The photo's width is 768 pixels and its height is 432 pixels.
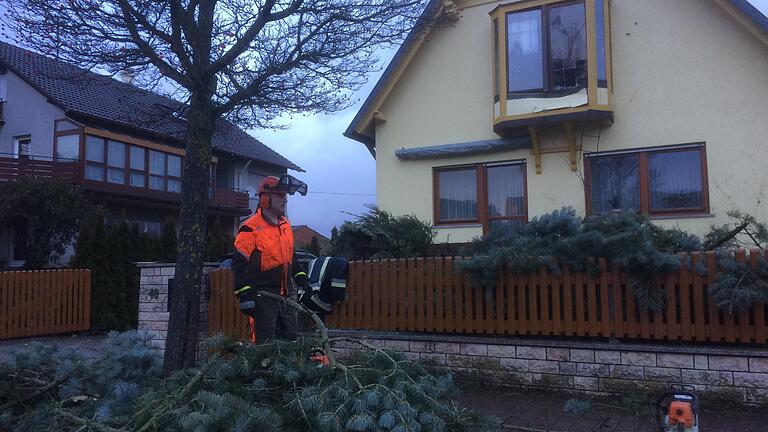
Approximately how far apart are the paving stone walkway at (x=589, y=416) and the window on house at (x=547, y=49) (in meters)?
5.86

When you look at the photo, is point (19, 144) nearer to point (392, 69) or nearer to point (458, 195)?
point (392, 69)

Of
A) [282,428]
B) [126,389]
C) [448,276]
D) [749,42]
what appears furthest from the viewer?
[749,42]

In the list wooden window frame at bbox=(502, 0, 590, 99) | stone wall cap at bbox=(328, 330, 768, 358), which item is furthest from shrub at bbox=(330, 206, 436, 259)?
wooden window frame at bbox=(502, 0, 590, 99)

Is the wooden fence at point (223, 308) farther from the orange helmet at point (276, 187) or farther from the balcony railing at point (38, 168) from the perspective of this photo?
the balcony railing at point (38, 168)

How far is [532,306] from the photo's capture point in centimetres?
622

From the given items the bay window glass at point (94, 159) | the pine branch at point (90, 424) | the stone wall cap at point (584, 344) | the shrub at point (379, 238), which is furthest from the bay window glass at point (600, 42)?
the bay window glass at point (94, 159)

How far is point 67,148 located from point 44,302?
12401mm

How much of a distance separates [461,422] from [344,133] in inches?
349

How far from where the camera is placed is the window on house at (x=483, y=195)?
35.7ft

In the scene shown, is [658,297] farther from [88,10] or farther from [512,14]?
[512,14]

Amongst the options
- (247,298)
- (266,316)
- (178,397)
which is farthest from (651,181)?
(178,397)

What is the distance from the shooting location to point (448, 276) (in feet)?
21.8

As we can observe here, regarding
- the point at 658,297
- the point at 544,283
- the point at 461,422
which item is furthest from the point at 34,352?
the point at 658,297

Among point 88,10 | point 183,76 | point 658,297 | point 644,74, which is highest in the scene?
point 644,74
